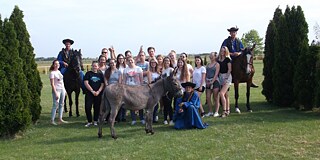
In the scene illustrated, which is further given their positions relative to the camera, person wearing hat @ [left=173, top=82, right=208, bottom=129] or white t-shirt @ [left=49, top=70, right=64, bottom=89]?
white t-shirt @ [left=49, top=70, right=64, bottom=89]

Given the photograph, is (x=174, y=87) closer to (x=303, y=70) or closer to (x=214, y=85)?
(x=214, y=85)

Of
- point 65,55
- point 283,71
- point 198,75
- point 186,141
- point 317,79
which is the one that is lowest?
point 186,141

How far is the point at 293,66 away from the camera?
42.7ft

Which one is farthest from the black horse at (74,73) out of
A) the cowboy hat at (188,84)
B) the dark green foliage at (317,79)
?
the dark green foliage at (317,79)

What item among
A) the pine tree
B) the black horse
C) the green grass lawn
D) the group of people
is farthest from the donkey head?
the pine tree

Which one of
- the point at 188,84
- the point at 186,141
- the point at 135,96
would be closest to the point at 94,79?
the point at 135,96

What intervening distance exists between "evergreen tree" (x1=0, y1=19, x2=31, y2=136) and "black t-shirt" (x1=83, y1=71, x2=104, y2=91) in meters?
1.84

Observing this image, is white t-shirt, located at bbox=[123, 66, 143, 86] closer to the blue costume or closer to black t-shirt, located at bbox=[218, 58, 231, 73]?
the blue costume

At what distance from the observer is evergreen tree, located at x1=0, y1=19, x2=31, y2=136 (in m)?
9.14

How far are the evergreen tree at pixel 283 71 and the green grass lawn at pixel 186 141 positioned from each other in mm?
1741

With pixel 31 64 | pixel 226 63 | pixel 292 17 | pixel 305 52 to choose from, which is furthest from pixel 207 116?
pixel 31 64

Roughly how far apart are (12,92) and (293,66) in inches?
378

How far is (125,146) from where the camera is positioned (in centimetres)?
807

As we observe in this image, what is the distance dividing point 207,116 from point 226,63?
1870 millimetres
